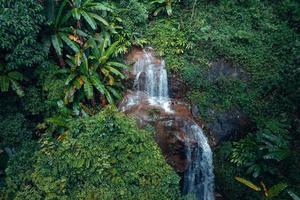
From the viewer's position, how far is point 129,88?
11.6m

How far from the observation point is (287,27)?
42.1 feet

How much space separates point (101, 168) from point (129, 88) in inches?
184

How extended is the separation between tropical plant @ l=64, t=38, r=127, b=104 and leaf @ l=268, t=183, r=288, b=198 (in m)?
5.17

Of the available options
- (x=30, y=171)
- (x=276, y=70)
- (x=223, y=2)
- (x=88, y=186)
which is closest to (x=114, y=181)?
(x=88, y=186)

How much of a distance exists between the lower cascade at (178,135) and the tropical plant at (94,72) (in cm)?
67

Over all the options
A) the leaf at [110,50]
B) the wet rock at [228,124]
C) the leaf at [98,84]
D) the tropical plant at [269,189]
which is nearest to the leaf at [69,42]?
the leaf at [110,50]

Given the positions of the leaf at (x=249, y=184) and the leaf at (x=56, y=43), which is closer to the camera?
the leaf at (x=249, y=184)

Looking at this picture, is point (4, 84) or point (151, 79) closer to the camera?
point (4, 84)

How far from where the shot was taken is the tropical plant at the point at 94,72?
10227 millimetres

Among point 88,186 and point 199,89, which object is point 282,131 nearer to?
point 199,89

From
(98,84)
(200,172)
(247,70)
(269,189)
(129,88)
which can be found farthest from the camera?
(247,70)

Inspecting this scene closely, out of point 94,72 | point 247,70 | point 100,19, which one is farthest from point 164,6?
point 94,72

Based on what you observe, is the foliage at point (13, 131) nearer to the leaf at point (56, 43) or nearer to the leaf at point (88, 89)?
the leaf at point (88, 89)

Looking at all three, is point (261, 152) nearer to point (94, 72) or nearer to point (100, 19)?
point (94, 72)
